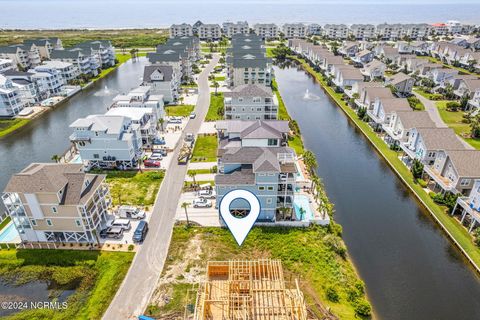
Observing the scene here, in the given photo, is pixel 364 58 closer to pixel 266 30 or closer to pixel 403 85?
pixel 403 85

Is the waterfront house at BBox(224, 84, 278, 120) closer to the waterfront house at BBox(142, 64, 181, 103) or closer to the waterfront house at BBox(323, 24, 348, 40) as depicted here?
the waterfront house at BBox(142, 64, 181, 103)

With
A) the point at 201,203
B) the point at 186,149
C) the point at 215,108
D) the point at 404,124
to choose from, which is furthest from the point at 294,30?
the point at 201,203

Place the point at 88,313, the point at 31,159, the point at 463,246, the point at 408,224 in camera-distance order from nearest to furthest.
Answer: the point at 88,313 < the point at 463,246 < the point at 408,224 < the point at 31,159

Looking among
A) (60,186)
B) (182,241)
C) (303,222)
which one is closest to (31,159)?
(60,186)

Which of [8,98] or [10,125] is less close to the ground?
[8,98]

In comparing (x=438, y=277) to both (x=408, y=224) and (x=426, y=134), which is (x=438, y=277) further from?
(x=426, y=134)

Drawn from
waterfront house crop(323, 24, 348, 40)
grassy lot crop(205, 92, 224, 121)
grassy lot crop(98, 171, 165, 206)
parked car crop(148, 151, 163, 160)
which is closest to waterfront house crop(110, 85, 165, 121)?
grassy lot crop(205, 92, 224, 121)

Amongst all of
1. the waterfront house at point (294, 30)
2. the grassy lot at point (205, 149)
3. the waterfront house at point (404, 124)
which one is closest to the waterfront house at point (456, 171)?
the waterfront house at point (404, 124)
